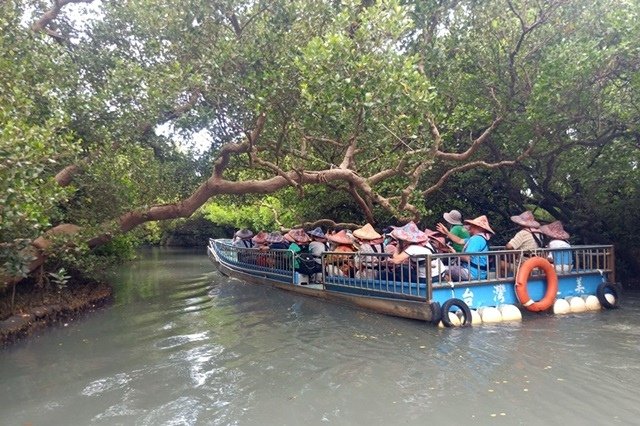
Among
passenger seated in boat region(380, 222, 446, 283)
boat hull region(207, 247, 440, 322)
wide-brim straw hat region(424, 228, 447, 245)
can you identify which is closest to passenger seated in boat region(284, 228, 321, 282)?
boat hull region(207, 247, 440, 322)

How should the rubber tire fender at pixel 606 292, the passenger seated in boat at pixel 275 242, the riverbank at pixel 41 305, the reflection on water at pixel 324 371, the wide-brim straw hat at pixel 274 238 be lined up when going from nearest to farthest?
the reflection on water at pixel 324 371, the riverbank at pixel 41 305, the rubber tire fender at pixel 606 292, the passenger seated in boat at pixel 275 242, the wide-brim straw hat at pixel 274 238

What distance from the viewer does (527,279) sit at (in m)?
8.26

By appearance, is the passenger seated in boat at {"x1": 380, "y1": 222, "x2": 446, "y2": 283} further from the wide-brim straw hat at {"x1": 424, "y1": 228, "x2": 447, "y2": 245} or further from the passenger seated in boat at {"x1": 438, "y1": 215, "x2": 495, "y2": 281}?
the wide-brim straw hat at {"x1": 424, "y1": 228, "x2": 447, "y2": 245}

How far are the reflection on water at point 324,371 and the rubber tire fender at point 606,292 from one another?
0.30 meters

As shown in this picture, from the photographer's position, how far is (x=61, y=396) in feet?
17.6

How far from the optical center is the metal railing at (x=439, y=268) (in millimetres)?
7910

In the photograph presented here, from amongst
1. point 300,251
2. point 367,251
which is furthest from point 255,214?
point 367,251

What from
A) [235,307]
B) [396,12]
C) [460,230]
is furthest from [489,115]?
[235,307]

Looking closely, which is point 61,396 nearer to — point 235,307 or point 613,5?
point 235,307

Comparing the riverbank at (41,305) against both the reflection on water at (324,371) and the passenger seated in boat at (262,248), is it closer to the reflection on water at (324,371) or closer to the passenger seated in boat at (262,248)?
the reflection on water at (324,371)

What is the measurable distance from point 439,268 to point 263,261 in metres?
7.32

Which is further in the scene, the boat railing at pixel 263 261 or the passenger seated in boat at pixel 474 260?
the boat railing at pixel 263 261

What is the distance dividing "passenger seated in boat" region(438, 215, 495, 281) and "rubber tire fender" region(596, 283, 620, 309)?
2.56m

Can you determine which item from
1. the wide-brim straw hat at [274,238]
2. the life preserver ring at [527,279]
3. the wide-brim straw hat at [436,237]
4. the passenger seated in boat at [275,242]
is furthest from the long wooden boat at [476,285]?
the wide-brim straw hat at [274,238]
